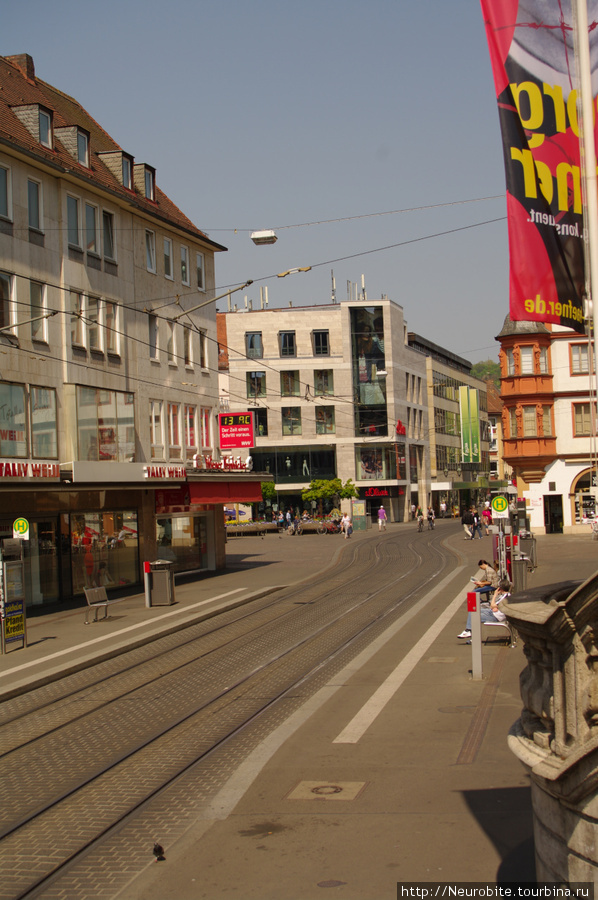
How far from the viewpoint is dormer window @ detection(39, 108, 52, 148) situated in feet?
93.1

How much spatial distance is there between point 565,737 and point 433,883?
7.22 feet

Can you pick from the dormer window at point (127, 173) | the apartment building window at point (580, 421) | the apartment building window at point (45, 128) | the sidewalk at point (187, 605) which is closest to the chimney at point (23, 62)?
the dormer window at point (127, 173)

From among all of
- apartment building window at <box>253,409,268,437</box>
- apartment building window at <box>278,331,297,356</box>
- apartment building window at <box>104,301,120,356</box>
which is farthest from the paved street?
apartment building window at <box>278,331,297,356</box>

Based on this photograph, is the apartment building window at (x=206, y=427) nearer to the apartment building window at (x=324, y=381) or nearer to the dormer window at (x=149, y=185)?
the dormer window at (x=149, y=185)

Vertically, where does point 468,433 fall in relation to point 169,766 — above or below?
above

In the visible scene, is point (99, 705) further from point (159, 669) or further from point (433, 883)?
point (433, 883)

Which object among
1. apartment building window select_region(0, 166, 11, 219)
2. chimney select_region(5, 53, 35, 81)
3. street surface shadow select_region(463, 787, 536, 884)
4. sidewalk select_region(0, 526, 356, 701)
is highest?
chimney select_region(5, 53, 35, 81)

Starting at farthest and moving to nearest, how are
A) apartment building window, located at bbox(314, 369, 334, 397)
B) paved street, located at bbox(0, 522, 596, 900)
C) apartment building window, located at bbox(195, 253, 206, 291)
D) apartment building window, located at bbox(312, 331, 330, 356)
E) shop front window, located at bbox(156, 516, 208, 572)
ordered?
apartment building window, located at bbox(312, 331, 330, 356) < apartment building window, located at bbox(314, 369, 334, 397) < apartment building window, located at bbox(195, 253, 206, 291) < shop front window, located at bbox(156, 516, 208, 572) < paved street, located at bbox(0, 522, 596, 900)

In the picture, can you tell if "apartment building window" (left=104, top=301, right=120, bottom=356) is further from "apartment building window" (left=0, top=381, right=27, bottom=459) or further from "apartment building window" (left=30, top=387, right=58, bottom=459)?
"apartment building window" (left=0, top=381, right=27, bottom=459)

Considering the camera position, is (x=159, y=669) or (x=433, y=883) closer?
(x=433, y=883)

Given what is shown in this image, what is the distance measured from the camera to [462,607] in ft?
72.8

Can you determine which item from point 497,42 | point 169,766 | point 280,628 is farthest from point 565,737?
point 280,628

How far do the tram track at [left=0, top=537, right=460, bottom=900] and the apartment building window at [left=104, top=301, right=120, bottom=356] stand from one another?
1043cm

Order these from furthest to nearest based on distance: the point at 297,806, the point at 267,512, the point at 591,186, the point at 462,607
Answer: the point at 267,512, the point at 462,607, the point at 297,806, the point at 591,186
